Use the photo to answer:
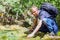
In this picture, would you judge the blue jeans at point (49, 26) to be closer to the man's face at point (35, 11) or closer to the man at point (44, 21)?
the man at point (44, 21)

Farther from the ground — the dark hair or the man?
the dark hair

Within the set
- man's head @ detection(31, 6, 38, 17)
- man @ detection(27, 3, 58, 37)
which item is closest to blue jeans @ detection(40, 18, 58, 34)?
man @ detection(27, 3, 58, 37)

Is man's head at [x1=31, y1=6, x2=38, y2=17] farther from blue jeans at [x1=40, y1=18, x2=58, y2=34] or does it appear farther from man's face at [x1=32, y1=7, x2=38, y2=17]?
blue jeans at [x1=40, y1=18, x2=58, y2=34]

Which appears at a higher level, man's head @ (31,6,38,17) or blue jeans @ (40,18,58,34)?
man's head @ (31,6,38,17)

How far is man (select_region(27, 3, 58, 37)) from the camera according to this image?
3529 mm

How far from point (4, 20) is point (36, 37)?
1.35ft

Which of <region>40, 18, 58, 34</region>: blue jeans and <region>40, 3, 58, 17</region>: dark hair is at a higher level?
<region>40, 3, 58, 17</region>: dark hair

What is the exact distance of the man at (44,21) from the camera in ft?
11.6

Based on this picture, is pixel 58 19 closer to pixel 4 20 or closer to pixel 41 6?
pixel 41 6

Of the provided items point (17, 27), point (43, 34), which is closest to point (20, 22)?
point (17, 27)

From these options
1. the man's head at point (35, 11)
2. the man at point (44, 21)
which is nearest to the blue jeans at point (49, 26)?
the man at point (44, 21)

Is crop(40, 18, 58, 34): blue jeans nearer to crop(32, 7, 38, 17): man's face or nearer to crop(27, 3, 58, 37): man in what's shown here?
crop(27, 3, 58, 37): man

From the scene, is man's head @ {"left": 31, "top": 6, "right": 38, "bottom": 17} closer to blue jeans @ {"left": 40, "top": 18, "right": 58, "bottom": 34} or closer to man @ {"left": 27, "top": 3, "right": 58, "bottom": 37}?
man @ {"left": 27, "top": 3, "right": 58, "bottom": 37}

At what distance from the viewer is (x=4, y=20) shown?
3562 millimetres
